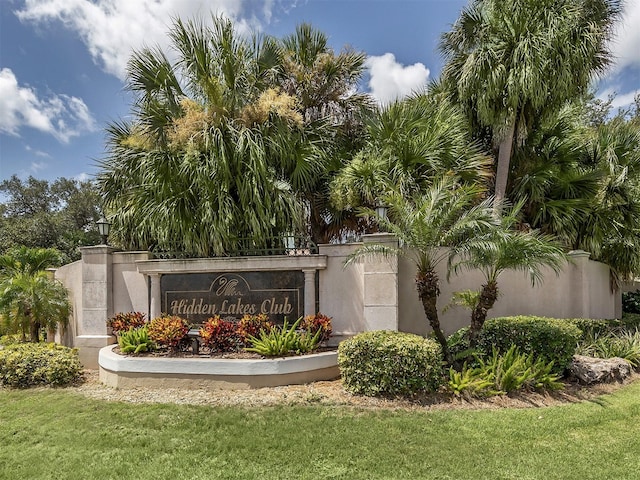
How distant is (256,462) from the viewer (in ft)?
14.9

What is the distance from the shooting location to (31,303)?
969 cm

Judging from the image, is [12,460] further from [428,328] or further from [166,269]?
[428,328]

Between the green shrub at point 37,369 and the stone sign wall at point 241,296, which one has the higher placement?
the stone sign wall at point 241,296

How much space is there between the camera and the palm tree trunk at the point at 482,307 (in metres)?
7.12

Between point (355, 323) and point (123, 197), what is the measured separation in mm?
6768

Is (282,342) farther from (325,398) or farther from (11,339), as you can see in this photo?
(11,339)

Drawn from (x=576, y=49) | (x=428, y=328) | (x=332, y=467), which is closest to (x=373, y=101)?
(x=576, y=49)

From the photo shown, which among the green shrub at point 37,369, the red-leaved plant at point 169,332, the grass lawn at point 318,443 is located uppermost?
the red-leaved plant at point 169,332

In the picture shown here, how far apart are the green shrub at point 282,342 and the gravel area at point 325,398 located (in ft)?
2.07

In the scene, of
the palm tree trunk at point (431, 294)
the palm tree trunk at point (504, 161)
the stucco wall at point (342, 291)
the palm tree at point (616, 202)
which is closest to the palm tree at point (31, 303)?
the stucco wall at point (342, 291)

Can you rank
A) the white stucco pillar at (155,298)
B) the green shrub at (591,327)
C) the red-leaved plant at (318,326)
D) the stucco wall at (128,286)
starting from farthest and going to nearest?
the stucco wall at (128,286), the white stucco pillar at (155,298), the green shrub at (591,327), the red-leaved plant at (318,326)

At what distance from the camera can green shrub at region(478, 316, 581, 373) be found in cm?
716

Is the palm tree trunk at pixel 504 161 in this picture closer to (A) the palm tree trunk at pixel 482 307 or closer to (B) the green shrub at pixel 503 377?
(A) the palm tree trunk at pixel 482 307

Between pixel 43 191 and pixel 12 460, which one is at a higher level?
pixel 43 191
